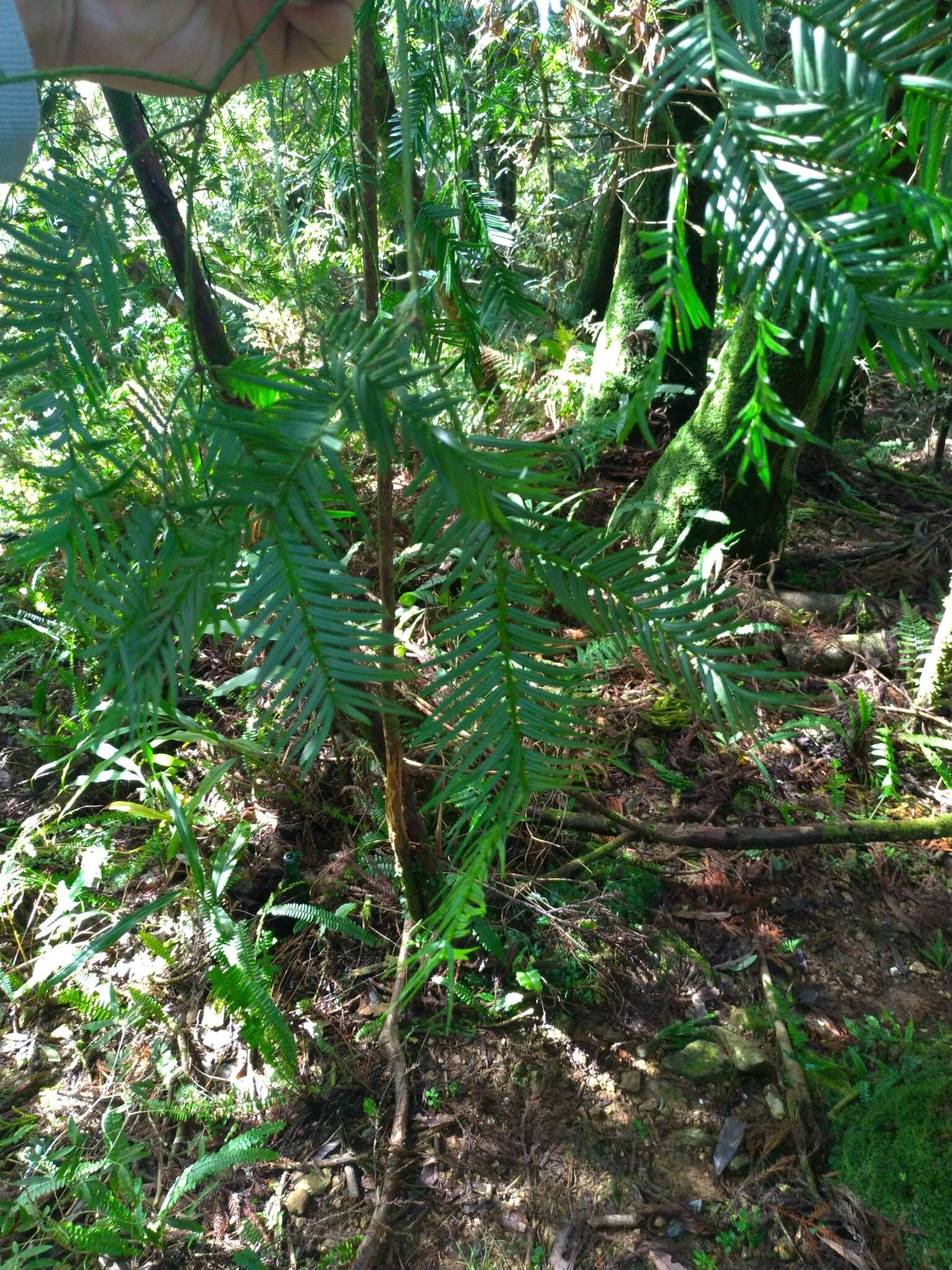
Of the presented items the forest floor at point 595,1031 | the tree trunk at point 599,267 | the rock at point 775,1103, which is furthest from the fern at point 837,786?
the tree trunk at point 599,267

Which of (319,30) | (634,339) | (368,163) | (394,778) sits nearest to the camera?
(319,30)

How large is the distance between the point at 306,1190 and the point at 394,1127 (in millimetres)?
178

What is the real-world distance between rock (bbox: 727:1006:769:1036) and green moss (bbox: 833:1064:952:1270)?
0.64ft

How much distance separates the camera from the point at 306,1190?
4.36 ft

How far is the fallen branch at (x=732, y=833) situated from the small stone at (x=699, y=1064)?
0.40 m

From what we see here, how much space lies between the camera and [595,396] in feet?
9.50

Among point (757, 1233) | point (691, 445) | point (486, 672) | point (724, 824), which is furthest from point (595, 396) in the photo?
point (486, 672)

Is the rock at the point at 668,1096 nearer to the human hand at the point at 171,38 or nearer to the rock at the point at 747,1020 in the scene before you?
the rock at the point at 747,1020

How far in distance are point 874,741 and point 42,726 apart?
7.51 feet

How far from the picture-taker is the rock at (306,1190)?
4.31ft

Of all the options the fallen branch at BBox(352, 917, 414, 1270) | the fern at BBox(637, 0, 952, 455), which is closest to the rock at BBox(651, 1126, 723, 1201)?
the fallen branch at BBox(352, 917, 414, 1270)

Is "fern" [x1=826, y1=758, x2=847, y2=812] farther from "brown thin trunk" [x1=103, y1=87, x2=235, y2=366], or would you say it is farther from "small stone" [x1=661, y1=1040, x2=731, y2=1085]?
"brown thin trunk" [x1=103, y1=87, x2=235, y2=366]

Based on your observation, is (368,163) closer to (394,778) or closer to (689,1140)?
(394,778)

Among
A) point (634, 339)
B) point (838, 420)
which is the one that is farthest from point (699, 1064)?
point (838, 420)
